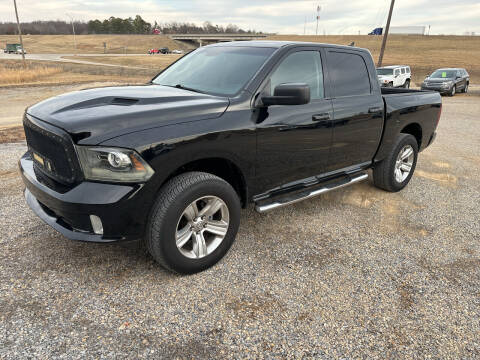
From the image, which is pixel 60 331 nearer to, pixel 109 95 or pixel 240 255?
pixel 240 255

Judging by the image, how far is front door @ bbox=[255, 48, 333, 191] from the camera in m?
3.17

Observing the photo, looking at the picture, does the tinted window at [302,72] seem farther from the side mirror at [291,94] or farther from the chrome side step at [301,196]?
the chrome side step at [301,196]

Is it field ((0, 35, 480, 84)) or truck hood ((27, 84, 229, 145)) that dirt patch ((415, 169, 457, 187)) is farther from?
field ((0, 35, 480, 84))

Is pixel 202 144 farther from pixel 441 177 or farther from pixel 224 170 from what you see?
pixel 441 177

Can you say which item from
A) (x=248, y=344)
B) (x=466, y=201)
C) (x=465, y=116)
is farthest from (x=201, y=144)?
(x=465, y=116)

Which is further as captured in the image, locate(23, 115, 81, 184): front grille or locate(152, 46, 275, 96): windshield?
locate(152, 46, 275, 96): windshield

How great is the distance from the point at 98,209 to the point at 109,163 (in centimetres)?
32

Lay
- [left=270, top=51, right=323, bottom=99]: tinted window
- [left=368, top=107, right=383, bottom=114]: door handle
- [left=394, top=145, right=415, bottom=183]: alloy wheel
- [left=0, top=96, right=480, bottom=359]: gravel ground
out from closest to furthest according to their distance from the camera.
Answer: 1. [left=0, top=96, right=480, bottom=359]: gravel ground
2. [left=270, top=51, right=323, bottom=99]: tinted window
3. [left=368, top=107, right=383, bottom=114]: door handle
4. [left=394, top=145, right=415, bottom=183]: alloy wheel

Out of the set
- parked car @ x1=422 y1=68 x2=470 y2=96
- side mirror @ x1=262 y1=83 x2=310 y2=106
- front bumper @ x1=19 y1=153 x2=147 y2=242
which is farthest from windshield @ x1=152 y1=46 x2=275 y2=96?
parked car @ x1=422 y1=68 x2=470 y2=96

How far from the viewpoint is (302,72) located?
3.52 meters

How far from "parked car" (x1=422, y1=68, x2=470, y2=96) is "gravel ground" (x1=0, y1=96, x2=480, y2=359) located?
61.6 feet

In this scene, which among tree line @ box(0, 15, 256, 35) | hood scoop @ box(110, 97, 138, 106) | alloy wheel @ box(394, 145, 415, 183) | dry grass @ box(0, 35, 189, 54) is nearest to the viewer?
hood scoop @ box(110, 97, 138, 106)

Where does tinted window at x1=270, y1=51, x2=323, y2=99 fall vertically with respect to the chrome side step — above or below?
above

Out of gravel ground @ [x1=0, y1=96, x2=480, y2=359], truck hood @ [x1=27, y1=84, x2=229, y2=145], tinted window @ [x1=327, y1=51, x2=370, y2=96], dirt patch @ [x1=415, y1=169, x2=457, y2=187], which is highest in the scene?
tinted window @ [x1=327, y1=51, x2=370, y2=96]
